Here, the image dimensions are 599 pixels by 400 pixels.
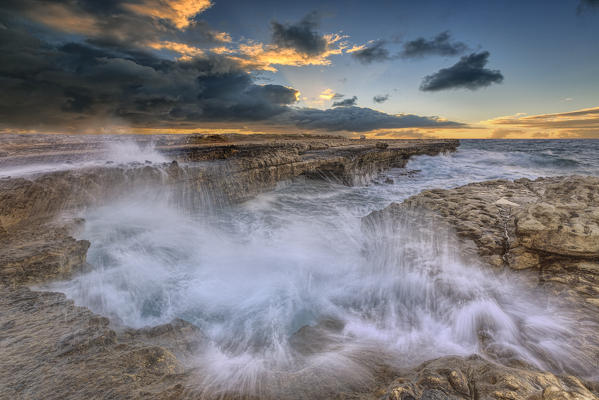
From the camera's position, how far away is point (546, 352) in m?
2.23

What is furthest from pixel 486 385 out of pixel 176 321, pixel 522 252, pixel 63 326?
pixel 63 326

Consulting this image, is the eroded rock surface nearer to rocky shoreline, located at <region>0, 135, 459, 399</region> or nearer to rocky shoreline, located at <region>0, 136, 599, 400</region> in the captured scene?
rocky shoreline, located at <region>0, 136, 599, 400</region>

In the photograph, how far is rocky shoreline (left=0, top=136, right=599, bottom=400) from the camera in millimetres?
1703

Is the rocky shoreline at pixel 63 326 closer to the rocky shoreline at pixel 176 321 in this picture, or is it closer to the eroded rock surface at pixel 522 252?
the rocky shoreline at pixel 176 321

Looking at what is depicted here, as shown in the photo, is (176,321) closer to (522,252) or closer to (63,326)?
(63,326)

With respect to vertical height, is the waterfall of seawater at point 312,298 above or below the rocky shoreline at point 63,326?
below

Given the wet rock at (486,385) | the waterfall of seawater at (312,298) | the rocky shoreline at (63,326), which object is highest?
the wet rock at (486,385)

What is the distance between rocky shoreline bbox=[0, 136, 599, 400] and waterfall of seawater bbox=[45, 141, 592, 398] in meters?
0.25

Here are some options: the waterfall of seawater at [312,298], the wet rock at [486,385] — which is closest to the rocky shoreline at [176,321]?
the wet rock at [486,385]

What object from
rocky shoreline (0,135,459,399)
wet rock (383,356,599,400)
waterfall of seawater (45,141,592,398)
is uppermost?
wet rock (383,356,599,400)

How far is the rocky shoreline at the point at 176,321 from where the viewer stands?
67.0 inches

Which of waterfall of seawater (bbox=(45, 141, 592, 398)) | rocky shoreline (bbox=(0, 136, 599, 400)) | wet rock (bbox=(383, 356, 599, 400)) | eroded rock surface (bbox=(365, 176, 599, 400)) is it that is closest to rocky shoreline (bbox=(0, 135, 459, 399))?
rocky shoreline (bbox=(0, 136, 599, 400))

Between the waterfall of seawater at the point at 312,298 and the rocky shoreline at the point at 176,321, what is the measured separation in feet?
0.81

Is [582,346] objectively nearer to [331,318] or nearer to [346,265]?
[331,318]
